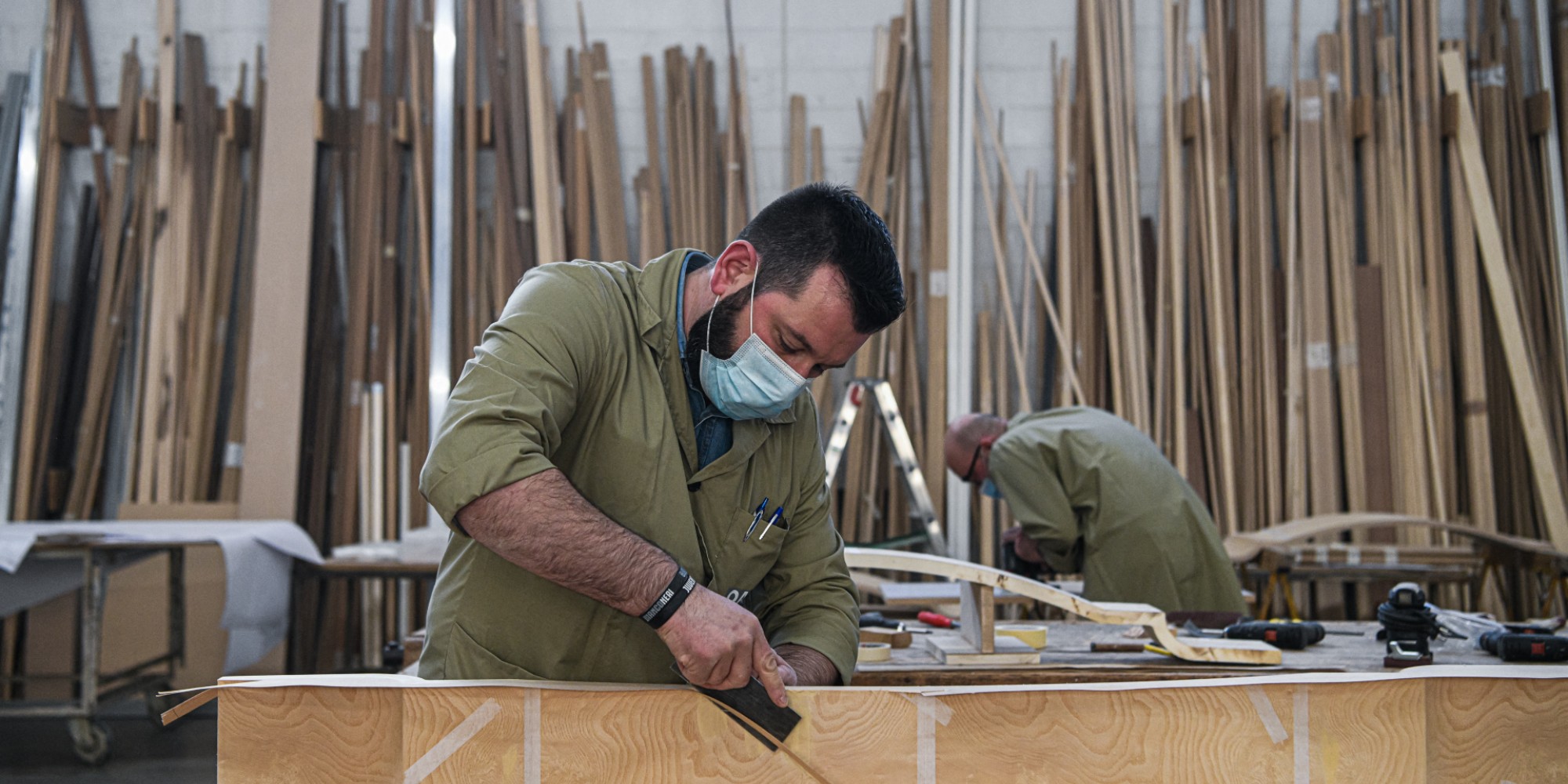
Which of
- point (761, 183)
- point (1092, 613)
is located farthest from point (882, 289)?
point (761, 183)

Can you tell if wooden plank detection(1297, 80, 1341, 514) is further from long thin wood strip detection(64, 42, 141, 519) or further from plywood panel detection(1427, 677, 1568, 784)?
long thin wood strip detection(64, 42, 141, 519)

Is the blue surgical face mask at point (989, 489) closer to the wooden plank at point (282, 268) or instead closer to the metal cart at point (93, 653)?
the metal cart at point (93, 653)

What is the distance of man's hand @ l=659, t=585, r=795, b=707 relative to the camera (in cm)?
132

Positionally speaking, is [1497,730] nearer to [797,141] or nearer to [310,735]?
[310,735]

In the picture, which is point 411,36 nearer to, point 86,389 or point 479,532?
point 86,389

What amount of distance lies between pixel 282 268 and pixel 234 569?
1.62 metres

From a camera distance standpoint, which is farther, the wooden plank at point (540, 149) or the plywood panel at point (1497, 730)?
the wooden plank at point (540, 149)

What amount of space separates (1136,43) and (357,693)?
503 centimetres

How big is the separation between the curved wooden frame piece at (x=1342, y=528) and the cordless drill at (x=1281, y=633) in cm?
163

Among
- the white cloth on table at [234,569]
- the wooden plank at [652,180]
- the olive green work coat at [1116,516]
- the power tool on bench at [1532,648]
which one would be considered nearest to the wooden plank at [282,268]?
the white cloth on table at [234,569]

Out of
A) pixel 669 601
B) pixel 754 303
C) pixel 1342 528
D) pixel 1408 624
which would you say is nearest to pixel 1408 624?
pixel 1408 624

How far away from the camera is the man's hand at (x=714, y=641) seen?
1315mm

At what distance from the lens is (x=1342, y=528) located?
13.7 ft

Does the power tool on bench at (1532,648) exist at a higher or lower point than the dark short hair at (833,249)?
lower
